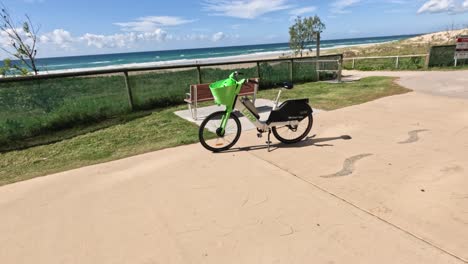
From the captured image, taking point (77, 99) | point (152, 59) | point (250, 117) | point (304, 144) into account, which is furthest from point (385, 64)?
point (152, 59)

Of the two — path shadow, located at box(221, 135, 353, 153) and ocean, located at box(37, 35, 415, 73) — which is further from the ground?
ocean, located at box(37, 35, 415, 73)

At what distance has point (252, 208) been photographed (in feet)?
8.65

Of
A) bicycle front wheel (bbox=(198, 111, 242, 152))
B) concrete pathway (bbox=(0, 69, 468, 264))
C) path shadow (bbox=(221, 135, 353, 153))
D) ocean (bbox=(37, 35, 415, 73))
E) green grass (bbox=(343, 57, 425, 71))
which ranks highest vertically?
ocean (bbox=(37, 35, 415, 73))

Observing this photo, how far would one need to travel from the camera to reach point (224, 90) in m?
3.80

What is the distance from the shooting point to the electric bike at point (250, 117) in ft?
12.7

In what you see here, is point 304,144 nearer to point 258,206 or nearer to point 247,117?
point 247,117

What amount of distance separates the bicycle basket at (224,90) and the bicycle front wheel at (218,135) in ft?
0.91

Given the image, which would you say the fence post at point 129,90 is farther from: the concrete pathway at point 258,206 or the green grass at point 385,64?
the green grass at point 385,64

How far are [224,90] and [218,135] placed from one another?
0.79m

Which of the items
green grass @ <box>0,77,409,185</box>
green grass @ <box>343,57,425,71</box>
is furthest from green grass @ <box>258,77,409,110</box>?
green grass @ <box>343,57,425,71</box>

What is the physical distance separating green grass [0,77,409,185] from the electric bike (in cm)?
65

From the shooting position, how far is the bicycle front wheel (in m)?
4.13

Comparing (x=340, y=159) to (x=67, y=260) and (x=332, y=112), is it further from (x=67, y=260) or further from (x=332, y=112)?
(x=67, y=260)

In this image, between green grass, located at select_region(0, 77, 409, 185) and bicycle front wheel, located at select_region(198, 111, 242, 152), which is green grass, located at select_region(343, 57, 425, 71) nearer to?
green grass, located at select_region(0, 77, 409, 185)
